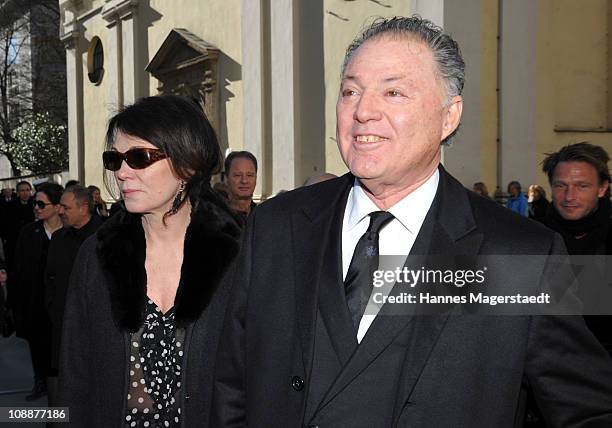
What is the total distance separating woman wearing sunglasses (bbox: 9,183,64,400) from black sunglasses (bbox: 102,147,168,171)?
3475 millimetres

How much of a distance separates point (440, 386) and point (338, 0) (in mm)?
12958

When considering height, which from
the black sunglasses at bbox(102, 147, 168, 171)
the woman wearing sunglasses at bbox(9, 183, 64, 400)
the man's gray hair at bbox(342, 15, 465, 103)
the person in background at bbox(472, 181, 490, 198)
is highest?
the man's gray hair at bbox(342, 15, 465, 103)

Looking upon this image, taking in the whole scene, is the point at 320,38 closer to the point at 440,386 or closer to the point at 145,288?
the point at 145,288

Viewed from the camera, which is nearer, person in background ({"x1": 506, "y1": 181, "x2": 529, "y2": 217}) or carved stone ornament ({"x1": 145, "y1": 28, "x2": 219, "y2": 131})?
person in background ({"x1": 506, "y1": 181, "x2": 529, "y2": 217})

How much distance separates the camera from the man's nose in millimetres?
2146

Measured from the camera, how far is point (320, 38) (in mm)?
14844

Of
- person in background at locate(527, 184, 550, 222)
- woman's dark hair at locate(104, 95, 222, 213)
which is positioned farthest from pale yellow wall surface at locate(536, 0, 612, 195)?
woman's dark hair at locate(104, 95, 222, 213)

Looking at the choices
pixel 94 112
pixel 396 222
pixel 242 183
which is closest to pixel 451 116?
pixel 396 222

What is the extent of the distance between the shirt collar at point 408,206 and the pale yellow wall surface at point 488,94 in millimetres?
10915

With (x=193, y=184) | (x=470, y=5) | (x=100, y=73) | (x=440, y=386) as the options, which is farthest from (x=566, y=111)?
(x=100, y=73)

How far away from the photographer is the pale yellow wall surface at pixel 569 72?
533 inches

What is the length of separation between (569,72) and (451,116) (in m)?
12.5

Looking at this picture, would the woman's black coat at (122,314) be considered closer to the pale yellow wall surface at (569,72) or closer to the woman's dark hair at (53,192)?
the woman's dark hair at (53,192)

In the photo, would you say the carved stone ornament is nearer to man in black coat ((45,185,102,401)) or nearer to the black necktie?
man in black coat ((45,185,102,401))
